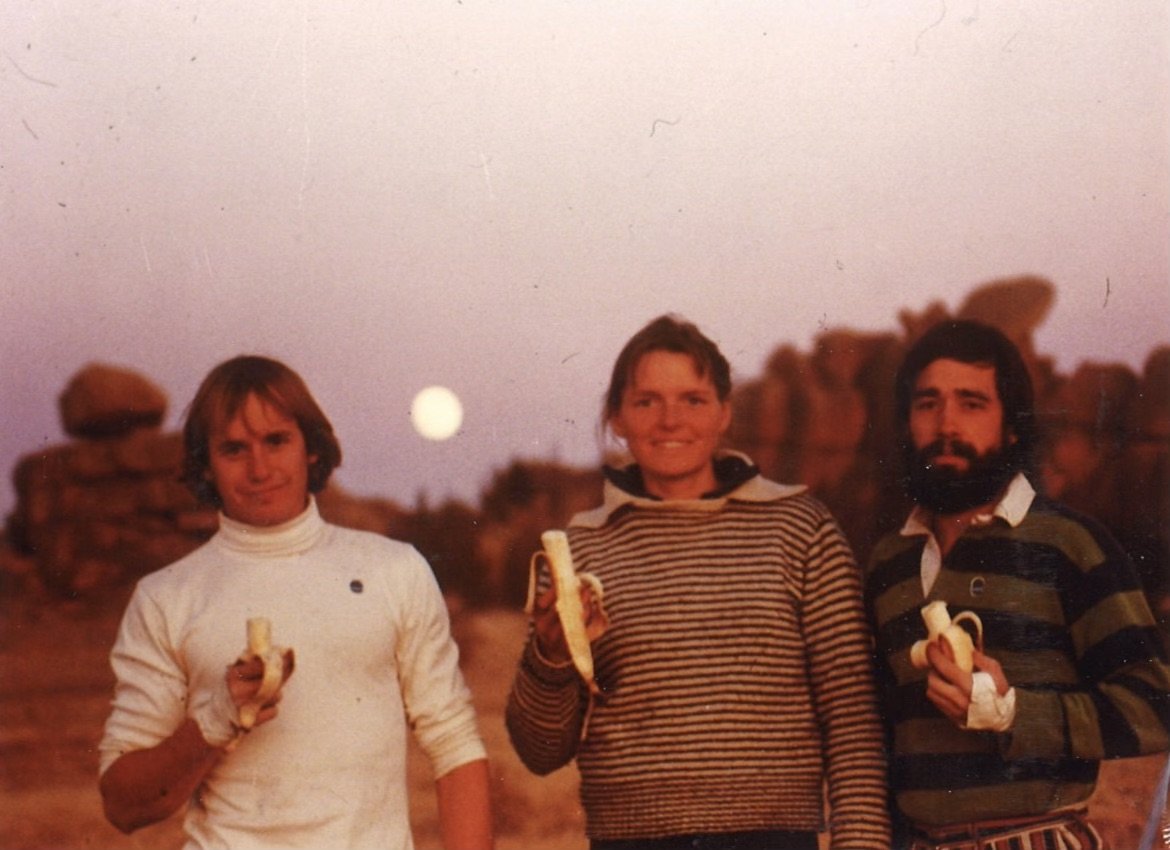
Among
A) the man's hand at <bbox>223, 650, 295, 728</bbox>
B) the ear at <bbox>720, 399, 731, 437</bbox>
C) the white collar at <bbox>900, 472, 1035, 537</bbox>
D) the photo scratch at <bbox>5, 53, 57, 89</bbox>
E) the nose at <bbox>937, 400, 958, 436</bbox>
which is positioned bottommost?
the man's hand at <bbox>223, 650, 295, 728</bbox>

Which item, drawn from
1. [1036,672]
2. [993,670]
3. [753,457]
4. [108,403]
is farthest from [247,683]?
[1036,672]

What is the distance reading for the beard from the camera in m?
3.90

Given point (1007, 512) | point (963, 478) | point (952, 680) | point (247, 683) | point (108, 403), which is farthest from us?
point (108, 403)

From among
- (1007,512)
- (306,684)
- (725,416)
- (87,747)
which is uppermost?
(725,416)

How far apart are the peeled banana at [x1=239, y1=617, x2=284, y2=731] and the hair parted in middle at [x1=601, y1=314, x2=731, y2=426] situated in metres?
0.97

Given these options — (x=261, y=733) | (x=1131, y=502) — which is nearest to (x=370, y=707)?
(x=261, y=733)

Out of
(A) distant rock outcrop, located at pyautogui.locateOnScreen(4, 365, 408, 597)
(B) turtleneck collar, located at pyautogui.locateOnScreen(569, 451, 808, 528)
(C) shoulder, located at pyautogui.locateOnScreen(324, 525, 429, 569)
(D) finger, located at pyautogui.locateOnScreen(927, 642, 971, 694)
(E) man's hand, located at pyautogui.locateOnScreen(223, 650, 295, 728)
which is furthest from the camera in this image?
(A) distant rock outcrop, located at pyautogui.locateOnScreen(4, 365, 408, 597)

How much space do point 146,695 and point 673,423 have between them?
1326mm

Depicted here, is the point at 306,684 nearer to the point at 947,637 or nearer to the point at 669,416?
the point at 669,416

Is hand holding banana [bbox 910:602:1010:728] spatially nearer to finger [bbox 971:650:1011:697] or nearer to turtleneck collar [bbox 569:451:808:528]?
finger [bbox 971:650:1011:697]

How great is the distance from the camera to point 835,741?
12.5 ft

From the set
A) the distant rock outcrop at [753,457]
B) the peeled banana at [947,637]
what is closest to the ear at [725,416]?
the distant rock outcrop at [753,457]

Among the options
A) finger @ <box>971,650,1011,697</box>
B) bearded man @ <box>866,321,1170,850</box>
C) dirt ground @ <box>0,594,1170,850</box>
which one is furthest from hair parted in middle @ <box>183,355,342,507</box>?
finger @ <box>971,650,1011,697</box>

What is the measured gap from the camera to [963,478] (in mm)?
3928
